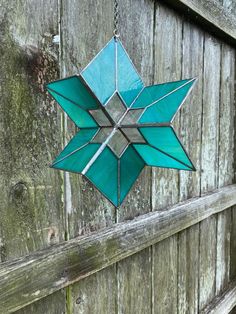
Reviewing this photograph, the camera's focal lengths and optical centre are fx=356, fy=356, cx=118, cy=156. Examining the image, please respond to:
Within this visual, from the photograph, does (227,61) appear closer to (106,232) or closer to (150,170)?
(150,170)

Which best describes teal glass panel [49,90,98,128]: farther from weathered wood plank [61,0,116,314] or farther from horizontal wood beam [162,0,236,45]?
horizontal wood beam [162,0,236,45]

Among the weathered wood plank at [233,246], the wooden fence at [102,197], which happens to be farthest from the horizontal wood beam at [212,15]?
the weathered wood plank at [233,246]

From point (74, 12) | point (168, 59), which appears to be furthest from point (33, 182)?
point (168, 59)

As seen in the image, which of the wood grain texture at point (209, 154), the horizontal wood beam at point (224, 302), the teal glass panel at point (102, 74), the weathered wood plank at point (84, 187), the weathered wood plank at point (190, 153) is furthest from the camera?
the horizontal wood beam at point (224, 302)

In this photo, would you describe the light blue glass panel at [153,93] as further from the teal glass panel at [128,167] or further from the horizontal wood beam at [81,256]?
the horizontal wood beam at [81,256]

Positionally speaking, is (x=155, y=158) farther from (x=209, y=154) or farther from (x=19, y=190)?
(x=209, y=154)
